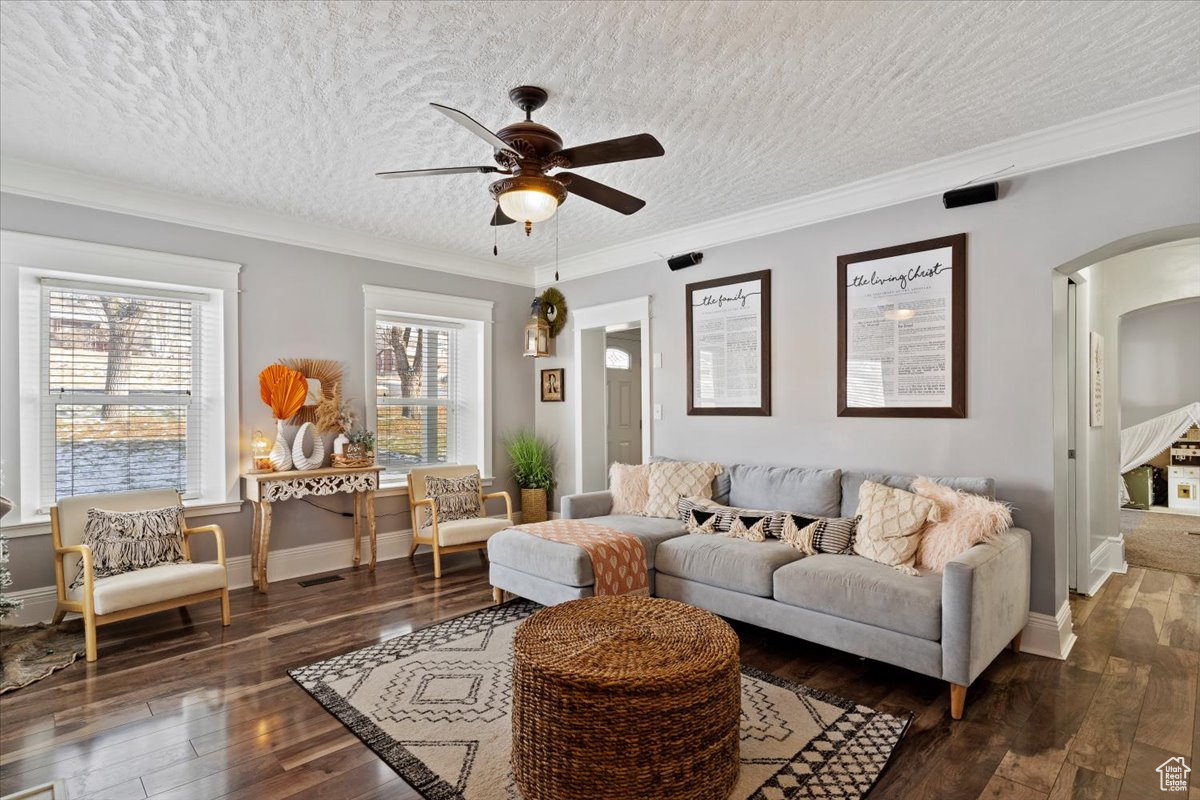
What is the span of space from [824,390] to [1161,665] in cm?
215

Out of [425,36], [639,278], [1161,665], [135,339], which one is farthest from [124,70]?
[1161,665]

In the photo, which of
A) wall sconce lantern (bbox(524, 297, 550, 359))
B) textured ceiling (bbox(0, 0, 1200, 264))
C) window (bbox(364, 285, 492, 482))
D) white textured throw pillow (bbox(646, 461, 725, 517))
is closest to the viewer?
textured ceiling (bbox(0, 0, 1200, 264))

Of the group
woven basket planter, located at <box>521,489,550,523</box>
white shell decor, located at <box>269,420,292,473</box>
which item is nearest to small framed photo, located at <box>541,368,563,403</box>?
woven basket planter, located at <box>521,489,550,523</box>

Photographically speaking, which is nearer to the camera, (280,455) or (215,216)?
(215,216)

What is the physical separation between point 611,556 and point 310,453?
100 inches

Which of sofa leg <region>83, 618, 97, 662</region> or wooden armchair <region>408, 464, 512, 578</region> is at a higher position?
wooden armchair <region>408, 464, 512, 578</region>

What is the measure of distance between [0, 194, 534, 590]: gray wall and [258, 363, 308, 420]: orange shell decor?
0.08 m

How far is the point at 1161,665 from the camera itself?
294 centimetres

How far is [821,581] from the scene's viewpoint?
9.68 feet

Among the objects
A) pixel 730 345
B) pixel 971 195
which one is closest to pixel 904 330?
pixel 971 195

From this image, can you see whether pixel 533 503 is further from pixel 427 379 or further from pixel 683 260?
pixel 683 260

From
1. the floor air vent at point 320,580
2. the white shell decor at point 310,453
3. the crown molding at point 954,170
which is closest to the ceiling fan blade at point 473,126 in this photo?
the crown molding at point 954,170

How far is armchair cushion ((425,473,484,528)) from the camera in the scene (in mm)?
4859

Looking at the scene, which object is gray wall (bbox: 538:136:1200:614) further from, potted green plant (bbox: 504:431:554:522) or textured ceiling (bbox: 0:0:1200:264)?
potted green plant (bbox: 504:431:554:522)
